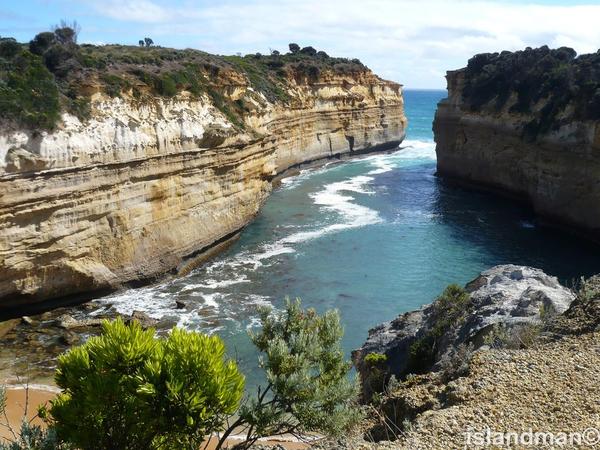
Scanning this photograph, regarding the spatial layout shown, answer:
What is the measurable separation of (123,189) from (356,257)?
13.4 metres

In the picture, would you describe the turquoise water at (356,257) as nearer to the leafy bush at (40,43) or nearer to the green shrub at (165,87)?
the green shrub at (165,87)

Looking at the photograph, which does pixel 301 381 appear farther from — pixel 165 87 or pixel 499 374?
pixel 165 87

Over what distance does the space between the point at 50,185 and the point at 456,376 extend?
17.5 metres

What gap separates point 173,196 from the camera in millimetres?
28406

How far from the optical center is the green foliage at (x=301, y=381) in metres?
9.66

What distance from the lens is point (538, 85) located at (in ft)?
151

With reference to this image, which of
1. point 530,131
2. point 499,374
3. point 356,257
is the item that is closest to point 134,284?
point 356,257

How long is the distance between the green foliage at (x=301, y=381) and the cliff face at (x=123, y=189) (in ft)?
47.9

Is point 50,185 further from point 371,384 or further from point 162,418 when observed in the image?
point 162,418

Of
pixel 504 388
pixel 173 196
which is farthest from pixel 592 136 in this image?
pixel 504 388

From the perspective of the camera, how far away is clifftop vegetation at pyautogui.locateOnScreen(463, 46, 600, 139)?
1489 inches

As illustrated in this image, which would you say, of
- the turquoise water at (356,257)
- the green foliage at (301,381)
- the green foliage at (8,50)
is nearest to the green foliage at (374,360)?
the green foliage at (301,381)

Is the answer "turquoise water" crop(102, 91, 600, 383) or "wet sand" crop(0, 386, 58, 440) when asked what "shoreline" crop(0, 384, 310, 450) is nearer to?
"wet sand" crop(0, 386, 58, 440)

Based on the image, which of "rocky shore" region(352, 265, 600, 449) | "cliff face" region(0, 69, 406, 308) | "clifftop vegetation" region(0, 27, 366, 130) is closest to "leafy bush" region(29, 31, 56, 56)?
"clifftop vegetation" region(0, 27, 366, 130)
